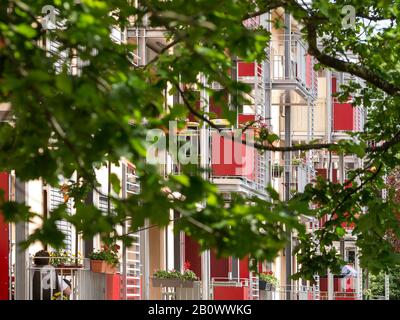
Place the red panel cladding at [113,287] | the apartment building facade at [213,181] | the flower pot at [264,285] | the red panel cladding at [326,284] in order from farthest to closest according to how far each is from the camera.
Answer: the red panel cladding at [326,284]
the flower pot at [264,285]
the red panel cladding at [113,287]
the apartment building facade at [213,181]

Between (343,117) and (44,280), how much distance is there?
21211mm

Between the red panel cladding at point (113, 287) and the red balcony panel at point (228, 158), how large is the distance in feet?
20.4

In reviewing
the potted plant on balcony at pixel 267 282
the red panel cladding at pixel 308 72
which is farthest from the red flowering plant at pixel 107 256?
the red panel cladding at pixel 308 72

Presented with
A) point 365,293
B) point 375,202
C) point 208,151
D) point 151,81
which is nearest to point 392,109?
point 375,202

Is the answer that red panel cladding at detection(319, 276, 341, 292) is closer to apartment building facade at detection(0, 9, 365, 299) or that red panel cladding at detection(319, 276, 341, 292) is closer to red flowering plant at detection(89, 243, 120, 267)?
apartment building facade at detection(0, 9, 365, 299)

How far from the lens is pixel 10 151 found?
30.4 ft

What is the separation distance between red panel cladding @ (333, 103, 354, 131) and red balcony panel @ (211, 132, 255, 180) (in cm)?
1148

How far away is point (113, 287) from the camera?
21.5m

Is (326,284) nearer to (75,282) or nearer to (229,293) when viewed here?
(229,293)

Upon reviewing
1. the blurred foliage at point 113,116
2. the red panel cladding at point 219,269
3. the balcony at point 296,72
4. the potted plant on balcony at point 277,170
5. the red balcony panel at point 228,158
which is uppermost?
the balcony at point 296,72

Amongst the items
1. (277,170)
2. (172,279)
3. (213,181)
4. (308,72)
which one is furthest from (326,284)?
(172,279)

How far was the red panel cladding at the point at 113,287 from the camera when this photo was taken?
21.2 metres

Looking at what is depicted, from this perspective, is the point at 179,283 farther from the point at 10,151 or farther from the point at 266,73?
the point at 10,151

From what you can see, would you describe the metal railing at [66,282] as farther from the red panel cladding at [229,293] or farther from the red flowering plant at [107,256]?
the red panel cladding at [229,293]
